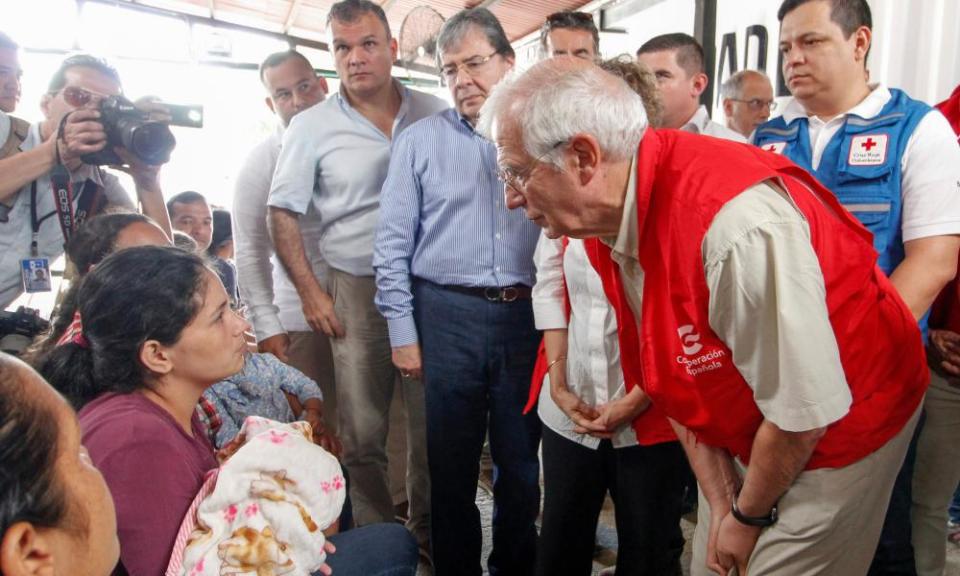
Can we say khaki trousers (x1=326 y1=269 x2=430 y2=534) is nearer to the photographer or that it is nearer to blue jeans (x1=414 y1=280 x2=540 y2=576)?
blue jeans (x1=414 y1=280 x2=540 y2=576)

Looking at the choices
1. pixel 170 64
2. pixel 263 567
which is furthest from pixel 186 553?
pixel 170 64

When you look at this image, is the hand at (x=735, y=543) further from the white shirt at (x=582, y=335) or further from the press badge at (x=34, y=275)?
the press badge at (x=34, y=275)

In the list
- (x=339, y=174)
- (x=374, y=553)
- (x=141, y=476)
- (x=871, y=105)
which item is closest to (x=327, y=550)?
(x=374, y=553)

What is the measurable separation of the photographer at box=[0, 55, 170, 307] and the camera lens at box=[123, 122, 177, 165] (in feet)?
0.17

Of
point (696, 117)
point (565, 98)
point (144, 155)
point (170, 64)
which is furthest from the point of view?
point (170, 64)

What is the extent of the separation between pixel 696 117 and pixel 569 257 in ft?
2.89

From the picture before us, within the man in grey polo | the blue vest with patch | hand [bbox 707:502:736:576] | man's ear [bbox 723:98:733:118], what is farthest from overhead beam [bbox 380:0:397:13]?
hand [bbox 707:502:736:576]

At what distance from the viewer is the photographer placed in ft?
6.44

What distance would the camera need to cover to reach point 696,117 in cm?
225

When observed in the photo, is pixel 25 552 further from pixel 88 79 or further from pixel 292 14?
pixel 292 14

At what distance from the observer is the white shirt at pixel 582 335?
1.63 meters

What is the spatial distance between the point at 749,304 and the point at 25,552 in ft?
2.91

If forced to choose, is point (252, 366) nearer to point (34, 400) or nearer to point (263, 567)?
point (263, 567)

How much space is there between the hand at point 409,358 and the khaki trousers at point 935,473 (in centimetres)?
142
